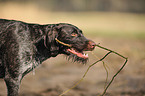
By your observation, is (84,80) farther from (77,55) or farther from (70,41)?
(70,41)

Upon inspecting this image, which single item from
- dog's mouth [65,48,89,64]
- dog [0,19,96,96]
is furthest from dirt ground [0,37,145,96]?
dog's mouth [65,48,89,64]

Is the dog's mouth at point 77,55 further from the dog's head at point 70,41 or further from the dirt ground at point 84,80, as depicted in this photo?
the dirt ground at point 84,80

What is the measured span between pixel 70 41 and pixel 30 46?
2.49 feet

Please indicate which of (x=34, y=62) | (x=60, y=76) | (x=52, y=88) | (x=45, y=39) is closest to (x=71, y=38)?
(x=45, y=39)

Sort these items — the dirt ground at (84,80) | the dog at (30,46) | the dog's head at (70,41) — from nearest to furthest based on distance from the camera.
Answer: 1. the dog at (30,46)
2. the dog's head at (70,41)
3. the dirt ground at (84,80)

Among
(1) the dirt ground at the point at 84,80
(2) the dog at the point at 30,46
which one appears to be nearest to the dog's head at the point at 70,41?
(2) the dog at the point at 30,46

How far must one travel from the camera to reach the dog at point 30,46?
5.19 metres

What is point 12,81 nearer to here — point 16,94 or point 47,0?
point 16,94

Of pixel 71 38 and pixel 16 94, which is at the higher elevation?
pixel 71 38

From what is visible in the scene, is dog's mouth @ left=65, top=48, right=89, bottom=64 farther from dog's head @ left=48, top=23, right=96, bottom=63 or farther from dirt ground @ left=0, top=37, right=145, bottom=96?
dirt ground @ left=0, top=37, right=145, bottom=96

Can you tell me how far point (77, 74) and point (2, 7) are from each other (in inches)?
897

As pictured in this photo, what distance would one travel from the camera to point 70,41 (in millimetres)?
5375

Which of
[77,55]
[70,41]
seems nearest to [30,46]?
[70,41]

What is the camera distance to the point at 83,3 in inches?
1409
